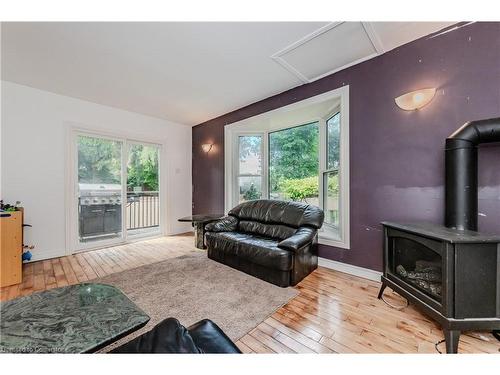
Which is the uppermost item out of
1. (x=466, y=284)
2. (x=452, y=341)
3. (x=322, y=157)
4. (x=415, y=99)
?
(x=415, y=99)

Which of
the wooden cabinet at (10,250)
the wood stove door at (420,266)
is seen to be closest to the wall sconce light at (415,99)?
the wood stove door at (420,266)

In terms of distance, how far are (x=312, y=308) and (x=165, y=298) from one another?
1.41 m

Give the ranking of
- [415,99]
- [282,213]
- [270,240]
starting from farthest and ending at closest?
1. [282,213]
2. [270,240]
3. [415,99]

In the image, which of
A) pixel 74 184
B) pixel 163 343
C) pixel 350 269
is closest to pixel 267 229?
pixel 350 269

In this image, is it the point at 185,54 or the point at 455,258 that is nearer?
the point at 455,258

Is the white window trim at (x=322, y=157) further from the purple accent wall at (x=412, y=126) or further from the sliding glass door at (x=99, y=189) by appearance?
the sliding glass door at (x=99, y=189)

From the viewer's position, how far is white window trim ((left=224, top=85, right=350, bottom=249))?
8.71ft

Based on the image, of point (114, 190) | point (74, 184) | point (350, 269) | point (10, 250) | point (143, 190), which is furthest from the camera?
point (143, 190)

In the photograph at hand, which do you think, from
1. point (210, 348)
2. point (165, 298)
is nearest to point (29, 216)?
point (165, 298)

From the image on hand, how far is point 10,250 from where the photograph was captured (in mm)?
2428

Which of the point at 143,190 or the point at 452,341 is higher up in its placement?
the point at 143,190

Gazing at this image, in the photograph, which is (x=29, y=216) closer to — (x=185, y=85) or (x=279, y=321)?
(x=185, y=85)

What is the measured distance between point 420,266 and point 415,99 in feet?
5.10

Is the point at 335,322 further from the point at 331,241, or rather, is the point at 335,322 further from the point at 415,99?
the point at 415,99
